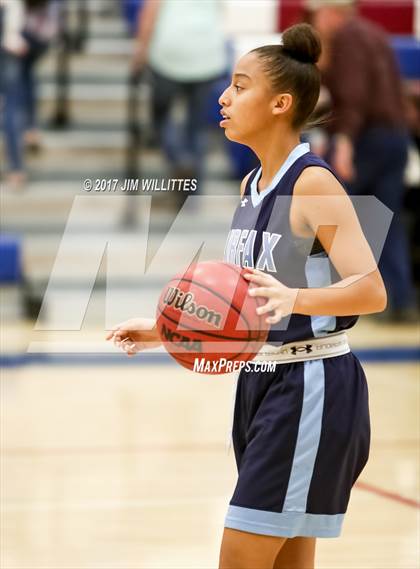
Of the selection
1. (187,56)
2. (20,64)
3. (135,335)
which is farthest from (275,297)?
(20,64)

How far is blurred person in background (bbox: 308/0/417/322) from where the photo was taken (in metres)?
6.36

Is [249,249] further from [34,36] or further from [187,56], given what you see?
[34,36]

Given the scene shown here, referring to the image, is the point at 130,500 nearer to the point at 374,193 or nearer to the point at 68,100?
the point at 374,193

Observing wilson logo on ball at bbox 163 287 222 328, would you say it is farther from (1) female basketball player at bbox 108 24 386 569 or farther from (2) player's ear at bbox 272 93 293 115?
(2) player's ear at bbox 272 93 293 115

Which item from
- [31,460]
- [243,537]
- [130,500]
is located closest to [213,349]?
[243,537]

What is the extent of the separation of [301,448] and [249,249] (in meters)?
0.45

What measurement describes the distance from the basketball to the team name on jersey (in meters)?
0.07

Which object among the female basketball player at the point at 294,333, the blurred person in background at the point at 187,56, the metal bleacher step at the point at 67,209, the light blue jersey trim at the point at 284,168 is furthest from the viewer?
the metal bleacher step at the point at 67,209

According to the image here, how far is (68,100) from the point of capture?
8953 millimetres

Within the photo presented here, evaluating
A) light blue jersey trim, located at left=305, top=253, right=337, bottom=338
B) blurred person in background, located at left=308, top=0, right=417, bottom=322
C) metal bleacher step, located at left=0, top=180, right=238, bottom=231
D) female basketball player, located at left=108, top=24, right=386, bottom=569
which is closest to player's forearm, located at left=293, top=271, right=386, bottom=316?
female basketball player, located at left=108, top=24, right=386, bottom=569

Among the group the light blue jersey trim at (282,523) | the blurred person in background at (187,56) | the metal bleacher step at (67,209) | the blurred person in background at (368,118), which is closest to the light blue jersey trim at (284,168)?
the light blue jersey trim at (282,523)

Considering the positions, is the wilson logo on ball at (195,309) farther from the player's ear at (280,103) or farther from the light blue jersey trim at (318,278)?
the player's ear at (280,103)

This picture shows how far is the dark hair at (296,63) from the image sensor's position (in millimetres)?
2574

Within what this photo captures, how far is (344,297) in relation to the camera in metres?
2.42
